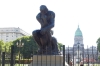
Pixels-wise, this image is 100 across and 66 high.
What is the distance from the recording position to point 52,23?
1050 cm

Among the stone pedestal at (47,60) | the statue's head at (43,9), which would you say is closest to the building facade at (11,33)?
the statue's head at (43,9)

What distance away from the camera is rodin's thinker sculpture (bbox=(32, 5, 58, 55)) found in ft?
34.4

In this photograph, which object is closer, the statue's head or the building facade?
the statue's head

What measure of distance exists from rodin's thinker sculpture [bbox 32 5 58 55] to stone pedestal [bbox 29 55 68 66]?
0.36 meters

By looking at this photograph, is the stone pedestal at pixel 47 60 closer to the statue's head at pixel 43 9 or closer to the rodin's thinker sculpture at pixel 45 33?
the rodin's thinker sculpture at pixel 45 33

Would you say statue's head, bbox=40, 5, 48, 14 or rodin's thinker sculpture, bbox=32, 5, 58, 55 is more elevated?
statue's head, bbox=40, 5, 48, 14

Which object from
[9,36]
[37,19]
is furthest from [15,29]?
[37,19]

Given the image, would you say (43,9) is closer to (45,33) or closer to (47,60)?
(45,33)

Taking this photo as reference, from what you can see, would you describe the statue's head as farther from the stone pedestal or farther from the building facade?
the building facade

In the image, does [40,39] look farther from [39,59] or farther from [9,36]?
[9,36]

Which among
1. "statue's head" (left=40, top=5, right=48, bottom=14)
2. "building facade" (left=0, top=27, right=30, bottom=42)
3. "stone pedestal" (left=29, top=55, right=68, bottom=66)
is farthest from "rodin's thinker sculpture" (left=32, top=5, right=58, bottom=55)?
"building facade" (left=0, top=27, right=30, bottom=42)

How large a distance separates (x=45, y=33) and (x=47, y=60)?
114 centimetres

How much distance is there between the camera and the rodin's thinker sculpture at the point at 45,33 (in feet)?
34.4

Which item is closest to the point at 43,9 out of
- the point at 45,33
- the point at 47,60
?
the point at 45,33
